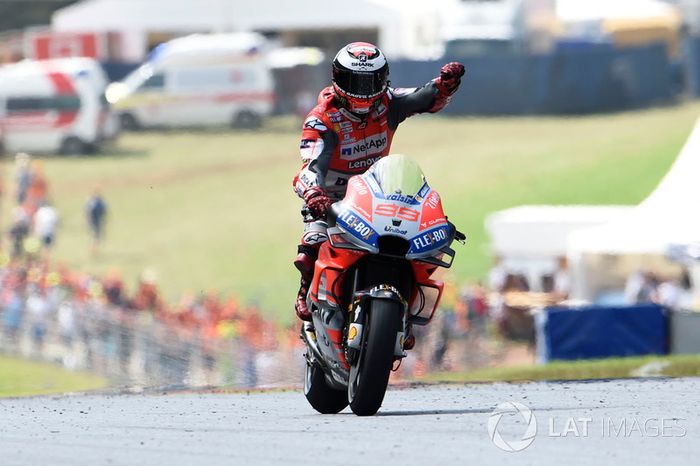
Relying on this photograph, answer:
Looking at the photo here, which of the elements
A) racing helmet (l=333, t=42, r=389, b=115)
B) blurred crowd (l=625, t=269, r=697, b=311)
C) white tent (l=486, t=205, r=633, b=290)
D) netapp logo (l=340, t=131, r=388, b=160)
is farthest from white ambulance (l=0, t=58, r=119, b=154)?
racing helmet (l=333, t=42, r=389, b=115)

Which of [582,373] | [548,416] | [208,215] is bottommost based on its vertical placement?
[208,215]

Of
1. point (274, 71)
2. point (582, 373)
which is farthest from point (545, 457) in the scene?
point (274, 71)

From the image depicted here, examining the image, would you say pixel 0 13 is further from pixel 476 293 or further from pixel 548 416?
pixel 548 416

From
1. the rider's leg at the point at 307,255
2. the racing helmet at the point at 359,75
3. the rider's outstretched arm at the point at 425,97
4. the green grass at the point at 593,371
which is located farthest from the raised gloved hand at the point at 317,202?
the green grass at the point at 593,371

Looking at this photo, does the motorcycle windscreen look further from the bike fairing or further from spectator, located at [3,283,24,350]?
spectator, located at [3,283,24,350]

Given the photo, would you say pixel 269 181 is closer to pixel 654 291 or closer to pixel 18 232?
pixel 18 232

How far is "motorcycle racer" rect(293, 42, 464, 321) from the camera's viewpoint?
8.73m

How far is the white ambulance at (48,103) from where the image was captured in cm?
3918

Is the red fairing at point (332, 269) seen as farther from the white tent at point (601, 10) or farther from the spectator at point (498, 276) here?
the white tent at point (601, 10)

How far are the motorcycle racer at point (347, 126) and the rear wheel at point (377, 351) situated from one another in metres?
0.78

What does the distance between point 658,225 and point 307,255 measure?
1174cm

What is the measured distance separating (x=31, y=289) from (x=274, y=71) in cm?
1881

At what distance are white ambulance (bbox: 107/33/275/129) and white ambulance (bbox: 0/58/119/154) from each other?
158 cm

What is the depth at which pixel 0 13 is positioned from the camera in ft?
176
